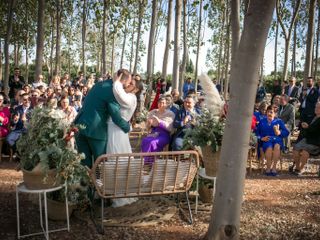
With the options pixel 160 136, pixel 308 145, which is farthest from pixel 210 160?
pixel 308 145

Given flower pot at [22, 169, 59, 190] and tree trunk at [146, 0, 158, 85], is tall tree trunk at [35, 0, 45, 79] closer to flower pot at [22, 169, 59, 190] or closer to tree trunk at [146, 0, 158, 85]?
tree trunk at [146, 0, 158, 85]

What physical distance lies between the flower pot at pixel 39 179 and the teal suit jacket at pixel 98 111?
1012 mm

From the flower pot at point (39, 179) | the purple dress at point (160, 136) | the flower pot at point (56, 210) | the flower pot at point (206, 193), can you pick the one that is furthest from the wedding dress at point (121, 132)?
the purple dress at point (160, 136)

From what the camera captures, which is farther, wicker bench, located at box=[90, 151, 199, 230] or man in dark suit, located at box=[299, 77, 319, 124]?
man in dark suit, located at box=[299, 77, 319, 124]

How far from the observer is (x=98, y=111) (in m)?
5.53

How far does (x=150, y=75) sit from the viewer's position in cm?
1672

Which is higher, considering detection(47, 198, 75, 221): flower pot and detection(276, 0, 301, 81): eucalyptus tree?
detection(276, 0, 301, 81): eucalyptus tree

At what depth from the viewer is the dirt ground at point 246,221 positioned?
4848 mm

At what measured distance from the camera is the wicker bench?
15.6 ft

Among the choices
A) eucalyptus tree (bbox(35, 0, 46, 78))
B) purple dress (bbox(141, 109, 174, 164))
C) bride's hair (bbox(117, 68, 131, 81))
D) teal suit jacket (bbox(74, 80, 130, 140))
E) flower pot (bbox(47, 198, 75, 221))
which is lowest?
flower pot (bbox(47, 198, 75, 221))

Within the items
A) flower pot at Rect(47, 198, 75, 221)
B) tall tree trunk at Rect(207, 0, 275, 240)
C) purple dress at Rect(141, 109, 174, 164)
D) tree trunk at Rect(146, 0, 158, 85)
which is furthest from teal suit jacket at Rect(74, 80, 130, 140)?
tree trunk at Rect(146, 0, 158, 85)

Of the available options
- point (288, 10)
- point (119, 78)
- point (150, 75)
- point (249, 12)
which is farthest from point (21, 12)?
point (249, 12)

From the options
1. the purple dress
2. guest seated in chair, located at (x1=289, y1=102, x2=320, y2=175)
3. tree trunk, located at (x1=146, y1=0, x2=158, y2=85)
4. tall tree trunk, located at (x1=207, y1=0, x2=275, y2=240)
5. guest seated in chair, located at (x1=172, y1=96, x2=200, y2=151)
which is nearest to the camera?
tall tree trunk, located at (x1=207, y1=0, x2=275, y2=240)

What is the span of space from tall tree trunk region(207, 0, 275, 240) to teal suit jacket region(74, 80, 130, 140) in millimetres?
1926
